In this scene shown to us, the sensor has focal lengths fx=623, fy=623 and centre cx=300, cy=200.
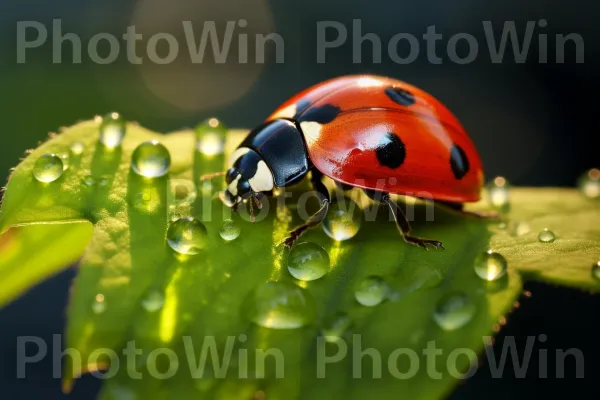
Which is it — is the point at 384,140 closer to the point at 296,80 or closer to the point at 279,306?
the point at 279,306

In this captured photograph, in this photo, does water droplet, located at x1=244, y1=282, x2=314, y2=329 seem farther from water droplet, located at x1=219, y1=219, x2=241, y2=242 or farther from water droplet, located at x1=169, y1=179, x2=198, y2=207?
water droplet, located at x1=169, y1=179, x2=198, y2=207

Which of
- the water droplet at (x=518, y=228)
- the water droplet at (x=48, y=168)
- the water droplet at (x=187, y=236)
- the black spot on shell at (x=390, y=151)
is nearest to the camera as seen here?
the water droplet at (x=187, y=236)

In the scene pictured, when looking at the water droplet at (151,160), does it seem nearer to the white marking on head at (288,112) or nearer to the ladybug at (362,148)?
the ladybug at (362,148)

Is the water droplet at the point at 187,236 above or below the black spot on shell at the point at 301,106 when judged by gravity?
below

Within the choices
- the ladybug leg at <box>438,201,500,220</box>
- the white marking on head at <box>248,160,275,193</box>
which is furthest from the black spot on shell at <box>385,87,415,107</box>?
the white marking on head at <box>248,160,275,193</box>

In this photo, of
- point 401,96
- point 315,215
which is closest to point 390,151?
point 401,96

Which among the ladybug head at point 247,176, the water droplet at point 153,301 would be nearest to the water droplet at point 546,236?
the ladybug head at point 247,176

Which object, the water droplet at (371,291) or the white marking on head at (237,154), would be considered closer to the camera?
the water droplet at (371,291)
